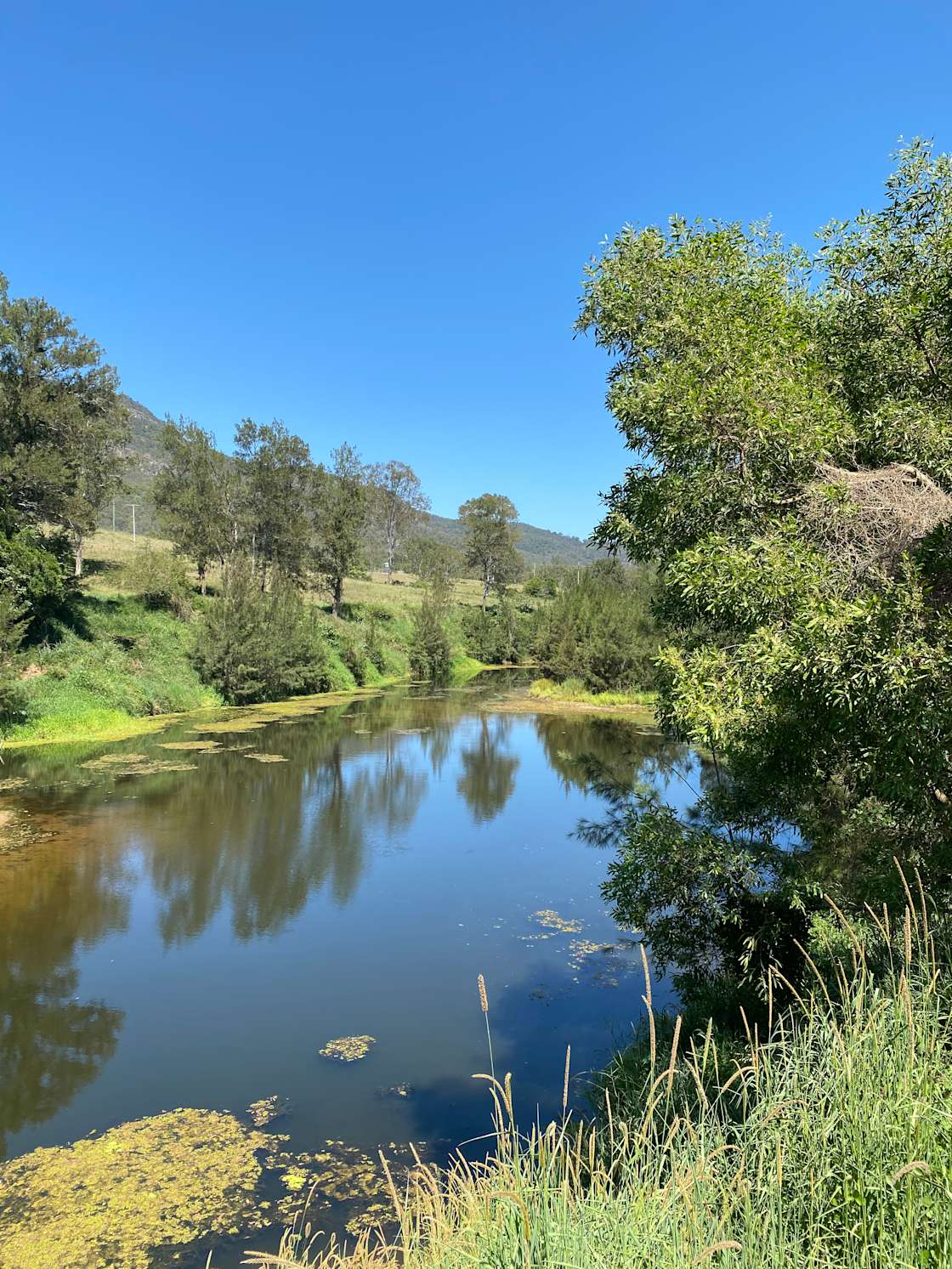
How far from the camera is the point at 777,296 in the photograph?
747 centimetres

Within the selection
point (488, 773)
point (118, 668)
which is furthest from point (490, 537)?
point (488, 773)

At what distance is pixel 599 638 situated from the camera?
3975 centimetres

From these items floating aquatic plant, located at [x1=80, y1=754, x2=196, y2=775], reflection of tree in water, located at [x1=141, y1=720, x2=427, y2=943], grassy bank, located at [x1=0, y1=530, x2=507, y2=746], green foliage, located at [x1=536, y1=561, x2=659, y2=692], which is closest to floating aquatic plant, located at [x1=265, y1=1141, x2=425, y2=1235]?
reflection of tree in water, located at [x1=141, y1=720, x2=427, y2=943]

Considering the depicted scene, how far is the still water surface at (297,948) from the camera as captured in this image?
8133 millimetres

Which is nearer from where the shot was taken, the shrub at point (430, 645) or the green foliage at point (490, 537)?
the shrub at point (430, 645)

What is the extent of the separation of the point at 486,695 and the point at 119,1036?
3346cm

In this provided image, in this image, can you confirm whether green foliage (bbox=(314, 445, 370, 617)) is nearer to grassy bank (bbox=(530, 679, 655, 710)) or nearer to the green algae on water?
grassy bank (bbox=(530, 679, 655, 710))

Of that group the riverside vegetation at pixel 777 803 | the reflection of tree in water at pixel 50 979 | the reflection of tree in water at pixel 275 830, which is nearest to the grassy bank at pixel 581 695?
the reflection of tree in water at pixel 275 830

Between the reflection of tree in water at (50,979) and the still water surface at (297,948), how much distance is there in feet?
0.11

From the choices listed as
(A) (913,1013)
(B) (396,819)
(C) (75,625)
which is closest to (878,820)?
(A) (913,1013)

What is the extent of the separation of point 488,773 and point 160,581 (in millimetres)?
20118

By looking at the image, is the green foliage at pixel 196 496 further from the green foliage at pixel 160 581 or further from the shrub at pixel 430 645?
the shrub at pixel 430 645

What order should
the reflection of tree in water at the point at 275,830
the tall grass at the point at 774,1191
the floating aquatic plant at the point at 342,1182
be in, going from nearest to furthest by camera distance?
the tall grass at the point at 774,1191, the floating aquatic plant at the point at 342,1182, the reflection of tree in water at the point at 275,830

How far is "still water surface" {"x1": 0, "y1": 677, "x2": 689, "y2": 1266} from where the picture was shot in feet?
26.7
